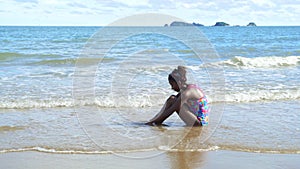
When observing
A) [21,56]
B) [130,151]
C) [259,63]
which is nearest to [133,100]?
[130,151]

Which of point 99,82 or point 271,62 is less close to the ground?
point 271,62

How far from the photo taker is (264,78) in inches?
449

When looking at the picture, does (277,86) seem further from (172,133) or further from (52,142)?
(52,142)

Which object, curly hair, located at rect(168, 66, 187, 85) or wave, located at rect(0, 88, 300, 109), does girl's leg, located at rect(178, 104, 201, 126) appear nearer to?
curly hair, located at rect(168, 66, 187, 85)

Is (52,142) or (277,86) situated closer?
(52,142)

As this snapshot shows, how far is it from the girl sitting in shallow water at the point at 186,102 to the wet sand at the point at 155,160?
4.17ft

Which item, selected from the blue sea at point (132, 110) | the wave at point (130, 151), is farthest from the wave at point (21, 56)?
the wave at point (130, 151)

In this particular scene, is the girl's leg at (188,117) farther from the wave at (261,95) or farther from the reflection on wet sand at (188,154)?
the wave at (261,95)

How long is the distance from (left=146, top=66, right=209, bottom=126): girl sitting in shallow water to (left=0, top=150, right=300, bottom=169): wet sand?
1.27 m

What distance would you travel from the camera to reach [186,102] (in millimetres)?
6086

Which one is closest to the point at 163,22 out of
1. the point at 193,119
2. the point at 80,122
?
the point at 193,119

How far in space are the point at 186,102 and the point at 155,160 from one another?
1649mm

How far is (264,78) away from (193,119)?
231 inches

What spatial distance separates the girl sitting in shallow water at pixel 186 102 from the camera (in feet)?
19.5
